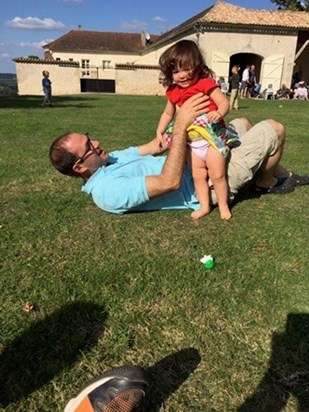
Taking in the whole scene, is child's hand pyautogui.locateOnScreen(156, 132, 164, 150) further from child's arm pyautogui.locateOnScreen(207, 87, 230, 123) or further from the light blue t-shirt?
child's arm pyautogui.locateOnScreen(207, 87, 230, 123)

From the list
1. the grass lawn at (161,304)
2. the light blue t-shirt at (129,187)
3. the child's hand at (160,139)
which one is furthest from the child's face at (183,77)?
the grass lawn at (161,304)

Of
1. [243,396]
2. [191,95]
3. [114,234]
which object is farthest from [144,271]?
[191,95]

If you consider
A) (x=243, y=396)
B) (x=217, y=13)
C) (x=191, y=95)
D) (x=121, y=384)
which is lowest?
(x=243, y=396)

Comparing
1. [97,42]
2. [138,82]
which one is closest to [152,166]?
[138,82]

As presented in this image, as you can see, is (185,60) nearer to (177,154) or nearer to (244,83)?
(177,154)

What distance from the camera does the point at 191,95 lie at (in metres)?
3.32

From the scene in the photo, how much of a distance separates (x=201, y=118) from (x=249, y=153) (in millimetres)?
550

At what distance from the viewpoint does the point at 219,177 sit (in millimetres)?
3254

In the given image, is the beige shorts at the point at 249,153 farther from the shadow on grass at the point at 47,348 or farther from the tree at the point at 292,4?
the tree at the point at 292,4

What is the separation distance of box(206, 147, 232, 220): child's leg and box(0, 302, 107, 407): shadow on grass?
5.04ft

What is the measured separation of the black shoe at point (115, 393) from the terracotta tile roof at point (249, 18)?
2794 centimetres

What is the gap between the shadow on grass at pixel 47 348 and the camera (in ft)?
5.87

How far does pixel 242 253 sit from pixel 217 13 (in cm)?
2860

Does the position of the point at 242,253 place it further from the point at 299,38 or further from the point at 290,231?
the point at 299,38
